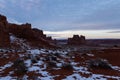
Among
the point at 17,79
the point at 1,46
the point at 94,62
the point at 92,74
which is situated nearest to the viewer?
the point at 17,79

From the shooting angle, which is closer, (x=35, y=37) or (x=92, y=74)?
A: (x=92, y=74)

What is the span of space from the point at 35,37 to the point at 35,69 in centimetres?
4320

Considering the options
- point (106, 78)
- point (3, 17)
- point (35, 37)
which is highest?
point (3, 17)

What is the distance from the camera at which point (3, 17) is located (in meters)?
56.5

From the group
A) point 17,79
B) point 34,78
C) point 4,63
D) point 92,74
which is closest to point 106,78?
point 92,74

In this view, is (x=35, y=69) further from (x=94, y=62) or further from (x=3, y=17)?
(x=3, y=17)

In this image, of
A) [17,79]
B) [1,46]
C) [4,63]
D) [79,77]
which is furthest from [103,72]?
[1,46]

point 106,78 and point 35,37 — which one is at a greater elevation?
point 35,37

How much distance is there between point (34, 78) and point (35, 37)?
47.0 m

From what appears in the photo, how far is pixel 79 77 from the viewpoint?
21125mm

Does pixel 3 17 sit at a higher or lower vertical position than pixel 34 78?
higher

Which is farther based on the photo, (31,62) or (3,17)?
(3,17)

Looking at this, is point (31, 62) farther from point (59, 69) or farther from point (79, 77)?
point (79, 77)

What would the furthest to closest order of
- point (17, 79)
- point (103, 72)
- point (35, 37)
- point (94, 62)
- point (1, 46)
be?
point (35, 37), point (1, 46), point (94, 62), point (103, 72), point (17, 79)
